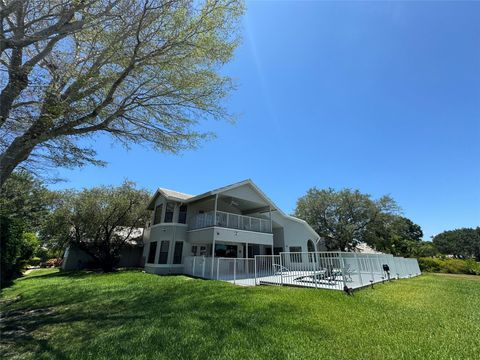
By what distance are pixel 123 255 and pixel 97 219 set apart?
571 centimetres

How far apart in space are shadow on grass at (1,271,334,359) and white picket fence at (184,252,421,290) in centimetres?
330

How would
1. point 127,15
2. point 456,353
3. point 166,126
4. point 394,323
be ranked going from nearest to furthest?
point 456,353, point 394,323, point 127,15, point 166,126

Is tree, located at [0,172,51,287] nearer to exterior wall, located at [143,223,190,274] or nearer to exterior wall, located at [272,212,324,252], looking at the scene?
exterior wall, located at [143,223,190,274]

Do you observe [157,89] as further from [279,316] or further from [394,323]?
[394,323]

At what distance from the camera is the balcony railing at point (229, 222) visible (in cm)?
1616

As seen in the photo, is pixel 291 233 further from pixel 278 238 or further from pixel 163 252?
pixel 163 252

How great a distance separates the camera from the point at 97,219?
61.6ft

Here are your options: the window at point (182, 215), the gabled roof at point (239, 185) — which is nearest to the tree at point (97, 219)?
the window at point (182, 215)

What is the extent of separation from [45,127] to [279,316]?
7177mm

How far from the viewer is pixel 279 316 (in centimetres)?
588

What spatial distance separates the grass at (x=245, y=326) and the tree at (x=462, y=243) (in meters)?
87.3

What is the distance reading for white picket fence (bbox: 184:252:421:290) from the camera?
978 centimetres

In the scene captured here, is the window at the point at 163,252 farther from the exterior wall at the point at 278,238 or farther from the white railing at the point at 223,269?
the exterior wall at the point at 278,238

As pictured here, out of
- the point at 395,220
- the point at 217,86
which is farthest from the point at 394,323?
the point at 395,220
